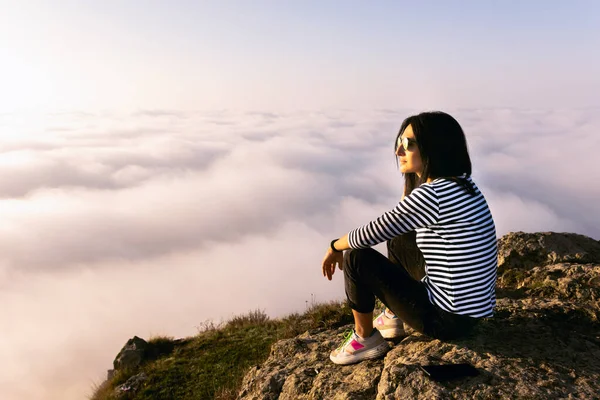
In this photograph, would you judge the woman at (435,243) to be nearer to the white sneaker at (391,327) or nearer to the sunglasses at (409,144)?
the sunglasses at (409,144)

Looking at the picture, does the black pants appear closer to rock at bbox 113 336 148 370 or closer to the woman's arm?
the woman's arm

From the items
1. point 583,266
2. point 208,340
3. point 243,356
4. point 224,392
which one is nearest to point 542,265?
point 583,266

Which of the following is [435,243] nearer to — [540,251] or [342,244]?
[342,244]

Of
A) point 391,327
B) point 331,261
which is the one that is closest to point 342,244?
point 331,261

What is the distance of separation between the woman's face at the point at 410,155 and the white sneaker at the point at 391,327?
1.54 m

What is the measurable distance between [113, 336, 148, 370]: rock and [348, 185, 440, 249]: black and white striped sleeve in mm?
10081

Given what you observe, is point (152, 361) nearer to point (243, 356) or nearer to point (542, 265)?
point (243, 356)

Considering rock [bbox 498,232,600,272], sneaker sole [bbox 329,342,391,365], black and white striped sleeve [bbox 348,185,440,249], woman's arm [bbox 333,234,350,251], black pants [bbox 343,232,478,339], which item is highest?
black and white striped sleeve [bbox 348,185,440,249]

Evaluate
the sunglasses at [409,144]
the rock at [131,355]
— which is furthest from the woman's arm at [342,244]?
the rock at [131,355]

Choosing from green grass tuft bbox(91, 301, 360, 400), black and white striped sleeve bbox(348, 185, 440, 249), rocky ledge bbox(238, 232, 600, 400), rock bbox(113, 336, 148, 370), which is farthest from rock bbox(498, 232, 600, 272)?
rock bbox(113, 336, 148, 370)

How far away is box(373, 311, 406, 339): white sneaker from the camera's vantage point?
189 inches

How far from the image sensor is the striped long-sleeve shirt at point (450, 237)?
370cm

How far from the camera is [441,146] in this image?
3930 millimetres

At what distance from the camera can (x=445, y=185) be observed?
371 centimetres
